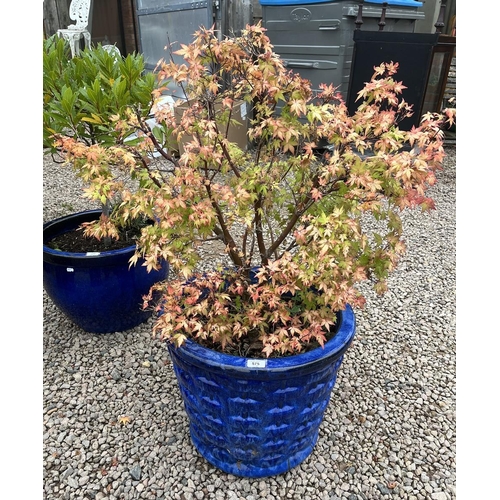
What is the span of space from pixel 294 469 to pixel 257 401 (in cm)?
48

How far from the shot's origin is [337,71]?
4.44 meters

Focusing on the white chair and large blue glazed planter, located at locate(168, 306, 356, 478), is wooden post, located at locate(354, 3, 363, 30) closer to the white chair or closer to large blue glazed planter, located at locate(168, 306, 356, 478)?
the white chair

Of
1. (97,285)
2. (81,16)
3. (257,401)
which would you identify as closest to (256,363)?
(257,401)

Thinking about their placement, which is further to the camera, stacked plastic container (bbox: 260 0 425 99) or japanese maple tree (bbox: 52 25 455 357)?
stacked plastic container (bbox: 260 0 425 99)

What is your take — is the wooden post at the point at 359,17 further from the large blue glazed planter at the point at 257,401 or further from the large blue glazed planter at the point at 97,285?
the large blue glazed planter at the point at 257,401

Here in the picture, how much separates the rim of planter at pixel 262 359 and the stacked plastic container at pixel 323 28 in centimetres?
366

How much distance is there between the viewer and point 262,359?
130 cm

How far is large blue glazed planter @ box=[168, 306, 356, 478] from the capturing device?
4.25 ft

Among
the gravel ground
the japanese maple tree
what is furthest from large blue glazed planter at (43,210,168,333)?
the japanese maple tree

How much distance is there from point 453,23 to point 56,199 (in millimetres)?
5924

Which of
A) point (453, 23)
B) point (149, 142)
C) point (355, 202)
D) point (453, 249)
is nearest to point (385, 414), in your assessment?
point (355, 202)

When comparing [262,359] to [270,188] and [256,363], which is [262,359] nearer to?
[256,363]

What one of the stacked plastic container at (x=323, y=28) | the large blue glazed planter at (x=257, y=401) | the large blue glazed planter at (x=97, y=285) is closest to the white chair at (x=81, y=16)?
the stacked plastic container at (x=323, y=28)

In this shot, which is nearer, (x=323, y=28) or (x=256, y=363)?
(x=256, y=363)
